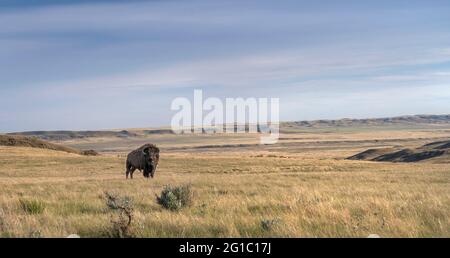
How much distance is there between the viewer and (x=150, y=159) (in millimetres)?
28000

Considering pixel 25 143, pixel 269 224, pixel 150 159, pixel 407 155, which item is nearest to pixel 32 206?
pixel 269 224

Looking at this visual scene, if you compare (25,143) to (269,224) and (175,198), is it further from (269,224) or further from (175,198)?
(269,224)

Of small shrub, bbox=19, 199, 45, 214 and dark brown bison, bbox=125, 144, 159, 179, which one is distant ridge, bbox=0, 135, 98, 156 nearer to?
dark brown bison, bbox=125, 144, 159, 179

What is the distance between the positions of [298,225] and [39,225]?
490 centimetres

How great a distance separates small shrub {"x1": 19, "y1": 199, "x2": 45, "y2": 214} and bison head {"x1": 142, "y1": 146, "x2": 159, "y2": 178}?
15146mm

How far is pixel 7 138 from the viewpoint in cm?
7588

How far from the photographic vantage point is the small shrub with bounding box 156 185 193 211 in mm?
12320

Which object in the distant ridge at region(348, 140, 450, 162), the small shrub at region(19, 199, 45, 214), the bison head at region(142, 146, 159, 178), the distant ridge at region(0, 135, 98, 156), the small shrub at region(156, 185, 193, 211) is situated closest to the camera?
the small shrub at region(19, 199, 45, 214)

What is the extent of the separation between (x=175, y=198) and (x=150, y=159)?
15.8 m

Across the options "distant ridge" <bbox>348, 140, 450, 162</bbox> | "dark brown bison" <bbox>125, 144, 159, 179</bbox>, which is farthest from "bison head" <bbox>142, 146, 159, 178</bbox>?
"distant ridge" <bbox>348, 140, 450, 162</bbox>

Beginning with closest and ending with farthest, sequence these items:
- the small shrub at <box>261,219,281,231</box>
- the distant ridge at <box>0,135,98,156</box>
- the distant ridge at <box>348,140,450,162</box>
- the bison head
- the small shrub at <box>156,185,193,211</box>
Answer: the small shrub at <box>261,219,281,231</box>, the small shrub at <box>156,185,193,211</box>, the bison head, the distant ridge at <box>348,140,450,162</box>, the distant ridge at <box>0,135,98,156</box>
